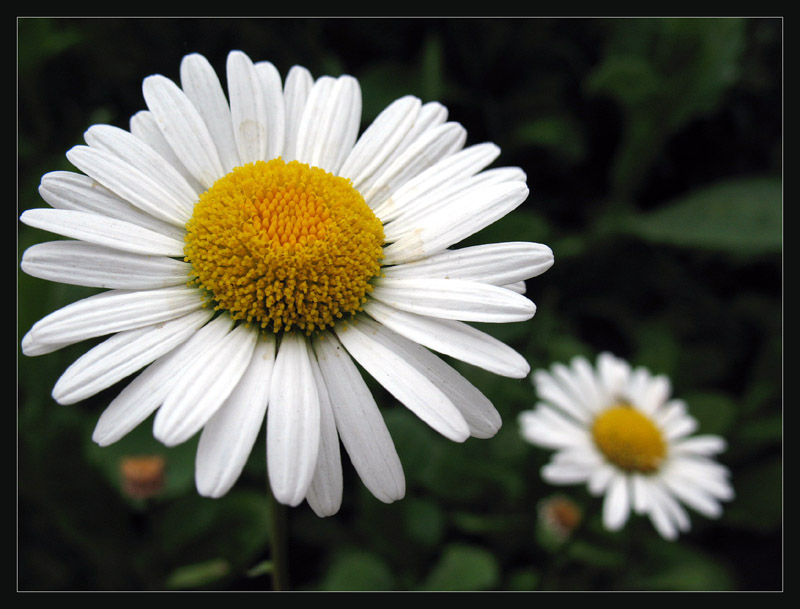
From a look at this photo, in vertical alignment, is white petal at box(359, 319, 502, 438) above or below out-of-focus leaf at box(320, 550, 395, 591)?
above

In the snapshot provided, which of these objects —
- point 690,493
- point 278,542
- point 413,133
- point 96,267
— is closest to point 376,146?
point 413,133

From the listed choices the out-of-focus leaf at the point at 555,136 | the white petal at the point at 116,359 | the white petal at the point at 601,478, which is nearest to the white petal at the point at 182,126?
the white petal at the point at 116,359

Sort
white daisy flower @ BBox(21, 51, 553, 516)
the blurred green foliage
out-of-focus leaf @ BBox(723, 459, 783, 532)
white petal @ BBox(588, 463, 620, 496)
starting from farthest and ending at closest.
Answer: out-of-focus leaf @ BBox(723, 459, 783, 532) → white petal @ BBox(588, 463, 620, 496) → the blurred green foliage → white daisy flower @ BBox(21, 51, 553, 516)

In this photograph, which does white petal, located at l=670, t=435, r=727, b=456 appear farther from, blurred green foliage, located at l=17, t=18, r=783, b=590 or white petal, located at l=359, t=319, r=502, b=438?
white petal, located at l=359, t=319, r=502, b=438

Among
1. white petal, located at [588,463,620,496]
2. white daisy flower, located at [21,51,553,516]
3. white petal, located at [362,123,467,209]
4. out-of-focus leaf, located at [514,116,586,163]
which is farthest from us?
out-of-focus leaf, located at [514,116,586,163]

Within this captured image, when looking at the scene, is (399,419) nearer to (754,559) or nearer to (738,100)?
(754,559)

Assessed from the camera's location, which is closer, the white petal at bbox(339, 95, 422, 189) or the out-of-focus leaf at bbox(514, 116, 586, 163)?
the white petal at bbox(339, 95, 422, 189)

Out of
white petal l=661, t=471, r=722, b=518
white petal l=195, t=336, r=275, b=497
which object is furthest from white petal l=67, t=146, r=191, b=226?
white petal l=661, t=471, r=722, b=518

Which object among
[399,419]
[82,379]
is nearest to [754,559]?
[399,419]

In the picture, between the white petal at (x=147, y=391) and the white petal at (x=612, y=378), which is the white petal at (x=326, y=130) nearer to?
the white petal at (x=147, y=391)
